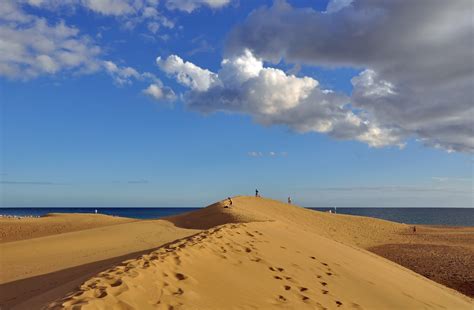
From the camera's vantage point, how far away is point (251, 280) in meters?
7.86

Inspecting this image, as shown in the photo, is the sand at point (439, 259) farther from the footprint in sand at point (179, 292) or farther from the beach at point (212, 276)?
the footprint in sand at point (179, 292)

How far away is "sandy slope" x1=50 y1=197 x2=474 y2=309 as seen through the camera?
6129 mm

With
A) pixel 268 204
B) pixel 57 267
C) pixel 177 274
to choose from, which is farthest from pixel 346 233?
pixel 177 274

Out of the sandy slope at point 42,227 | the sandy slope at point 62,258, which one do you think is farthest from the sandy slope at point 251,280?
the sandy slope at point 42,227

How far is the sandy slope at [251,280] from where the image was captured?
241 inches

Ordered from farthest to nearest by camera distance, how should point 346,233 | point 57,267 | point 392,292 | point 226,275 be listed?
point 346,233
point 57,267
point 392,292
point 226,275

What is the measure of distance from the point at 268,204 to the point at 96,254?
25.8 m

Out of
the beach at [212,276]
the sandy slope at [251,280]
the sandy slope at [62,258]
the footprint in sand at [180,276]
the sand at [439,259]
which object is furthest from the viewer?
the sand at [439,259]

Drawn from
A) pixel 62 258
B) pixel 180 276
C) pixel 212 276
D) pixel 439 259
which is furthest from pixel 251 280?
pixel 439 259

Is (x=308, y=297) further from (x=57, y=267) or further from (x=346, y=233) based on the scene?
(x=346, y=233)

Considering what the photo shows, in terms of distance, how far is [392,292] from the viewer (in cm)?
950

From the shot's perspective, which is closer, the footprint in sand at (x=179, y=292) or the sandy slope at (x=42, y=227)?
the footprint in sand at (x=179, y=292)

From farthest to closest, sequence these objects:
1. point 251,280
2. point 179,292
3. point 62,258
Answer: point 62,258 < point 251,280 < point 179,292

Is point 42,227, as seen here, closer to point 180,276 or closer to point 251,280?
point 180,276
